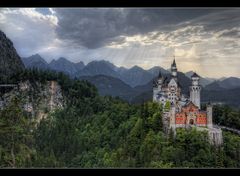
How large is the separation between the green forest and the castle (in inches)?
3.0

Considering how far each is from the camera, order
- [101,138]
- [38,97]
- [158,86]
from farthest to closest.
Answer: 1. [38,97]
2. [101,138]
3. [158,86]

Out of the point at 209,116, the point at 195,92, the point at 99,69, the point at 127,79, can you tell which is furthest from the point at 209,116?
the point at 99,69

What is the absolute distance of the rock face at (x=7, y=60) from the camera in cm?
464

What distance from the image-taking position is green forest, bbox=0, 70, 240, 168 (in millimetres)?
4520

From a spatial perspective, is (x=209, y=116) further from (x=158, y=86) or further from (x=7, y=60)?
(x=7, y=60)

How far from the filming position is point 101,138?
5.16 meters

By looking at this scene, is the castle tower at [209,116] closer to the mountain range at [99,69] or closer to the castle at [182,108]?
the castle at [182,108]

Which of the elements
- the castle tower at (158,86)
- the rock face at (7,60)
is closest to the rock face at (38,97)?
the rock face at (7,60)

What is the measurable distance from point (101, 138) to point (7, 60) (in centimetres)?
162

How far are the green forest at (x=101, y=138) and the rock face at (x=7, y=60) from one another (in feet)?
0.38

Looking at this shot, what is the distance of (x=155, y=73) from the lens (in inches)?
178

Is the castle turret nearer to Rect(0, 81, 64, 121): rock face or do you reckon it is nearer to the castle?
the castle
